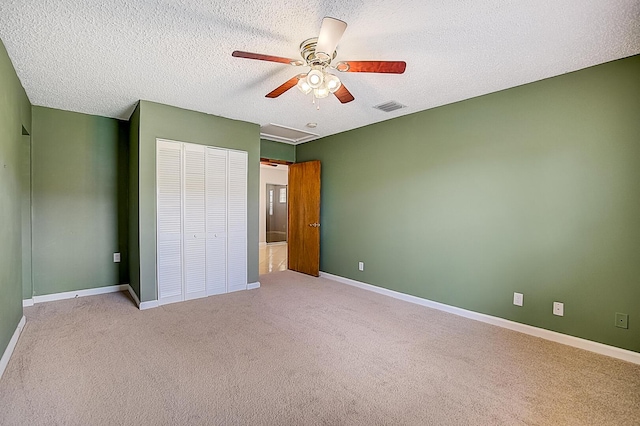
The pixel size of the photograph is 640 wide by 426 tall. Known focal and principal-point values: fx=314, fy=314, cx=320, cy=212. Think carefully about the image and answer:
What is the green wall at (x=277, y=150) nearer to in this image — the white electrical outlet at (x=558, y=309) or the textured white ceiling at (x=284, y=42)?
the textured white ceiling at (x=284, y=42)

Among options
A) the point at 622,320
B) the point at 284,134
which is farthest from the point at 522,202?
the point at 284,134

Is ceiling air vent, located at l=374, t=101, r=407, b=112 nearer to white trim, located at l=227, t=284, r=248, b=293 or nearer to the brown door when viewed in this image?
the brown door

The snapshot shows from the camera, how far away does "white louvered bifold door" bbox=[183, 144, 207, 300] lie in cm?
398

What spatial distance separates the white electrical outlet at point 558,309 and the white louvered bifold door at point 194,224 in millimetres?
3883

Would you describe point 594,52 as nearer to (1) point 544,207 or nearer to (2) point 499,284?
(1) point 544,207

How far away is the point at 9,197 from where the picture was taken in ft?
8.67

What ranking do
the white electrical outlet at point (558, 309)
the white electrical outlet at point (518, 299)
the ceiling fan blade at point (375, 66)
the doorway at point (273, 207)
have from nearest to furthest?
the ceiling fan blade at point (375, 66)
the white electrical outlet at point (558, 309)
the white electrical outlet at point (518, 299)
the doorway at point (273, 207)

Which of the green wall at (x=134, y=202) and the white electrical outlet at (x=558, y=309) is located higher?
the green wall at (x=134, y=202)

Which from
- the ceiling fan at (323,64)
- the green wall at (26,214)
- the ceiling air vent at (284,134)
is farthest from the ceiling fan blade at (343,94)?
the green wall at (26,214)

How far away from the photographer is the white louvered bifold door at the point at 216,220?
416 cm

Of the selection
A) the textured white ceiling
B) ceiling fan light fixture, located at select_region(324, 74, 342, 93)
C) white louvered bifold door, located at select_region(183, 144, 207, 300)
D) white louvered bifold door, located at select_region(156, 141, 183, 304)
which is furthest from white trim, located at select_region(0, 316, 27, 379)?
ceiling fan light fixture, located at select_region(324, 74, 342, 93)

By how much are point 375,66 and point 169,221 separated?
3031 mm

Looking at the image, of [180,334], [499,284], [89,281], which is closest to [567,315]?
[499,284]

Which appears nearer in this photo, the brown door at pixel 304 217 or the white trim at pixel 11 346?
the white trim at pixel 11 346
